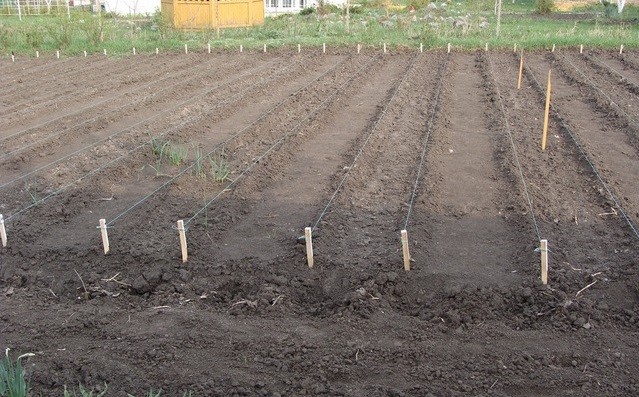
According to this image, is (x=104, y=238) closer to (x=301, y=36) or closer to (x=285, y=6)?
(x=301, y=36)

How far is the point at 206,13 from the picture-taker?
1037 inches

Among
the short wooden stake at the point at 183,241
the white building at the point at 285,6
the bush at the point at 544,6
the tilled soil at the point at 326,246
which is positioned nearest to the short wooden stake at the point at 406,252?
the tilled soil at the point at 326,246

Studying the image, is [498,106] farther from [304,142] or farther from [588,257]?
[588,257]

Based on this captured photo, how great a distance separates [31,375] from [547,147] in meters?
7.25

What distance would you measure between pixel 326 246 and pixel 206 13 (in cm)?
2162

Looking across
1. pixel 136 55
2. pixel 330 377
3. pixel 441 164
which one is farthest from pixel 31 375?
pixel 136 55

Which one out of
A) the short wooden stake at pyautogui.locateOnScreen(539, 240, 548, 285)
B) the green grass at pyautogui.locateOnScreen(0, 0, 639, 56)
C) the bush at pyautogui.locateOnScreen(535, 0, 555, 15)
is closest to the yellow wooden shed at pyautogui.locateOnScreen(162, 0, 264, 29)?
the green grass at pyautogui.locateOnScreen(0, 0, 639, 56)

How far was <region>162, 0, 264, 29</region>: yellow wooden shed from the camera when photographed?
2616cm

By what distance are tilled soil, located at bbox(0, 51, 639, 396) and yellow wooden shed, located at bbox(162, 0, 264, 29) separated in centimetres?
Result: 1409

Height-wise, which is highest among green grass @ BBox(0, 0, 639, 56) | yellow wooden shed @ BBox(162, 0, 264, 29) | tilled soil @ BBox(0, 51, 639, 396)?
yellow wooden shed @ BBox(162, 0, 264, 29)

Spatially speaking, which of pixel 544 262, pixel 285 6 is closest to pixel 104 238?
pixel 544 262

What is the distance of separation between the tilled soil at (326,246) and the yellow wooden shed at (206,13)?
1409 cm

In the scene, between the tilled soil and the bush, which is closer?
the tilled soil

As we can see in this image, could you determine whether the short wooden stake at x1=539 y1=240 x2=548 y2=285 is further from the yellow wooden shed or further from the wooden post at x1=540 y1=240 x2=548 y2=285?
the yellow wooden shed
